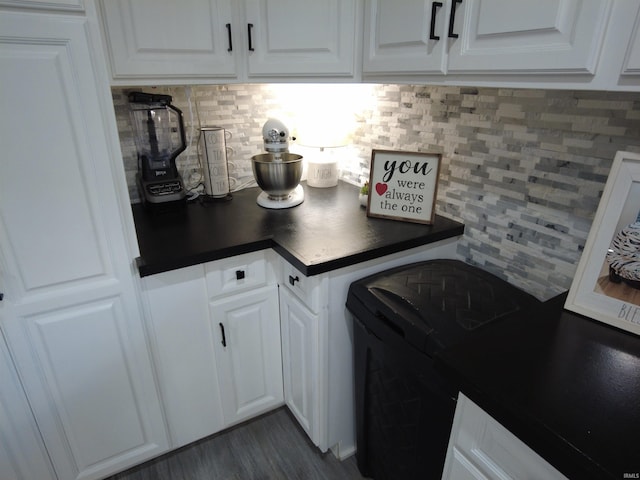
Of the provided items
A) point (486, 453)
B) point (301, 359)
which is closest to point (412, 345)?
point (486, 453)

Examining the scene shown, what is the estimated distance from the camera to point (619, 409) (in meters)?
0.72

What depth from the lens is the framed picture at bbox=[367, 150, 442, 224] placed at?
1450 mm

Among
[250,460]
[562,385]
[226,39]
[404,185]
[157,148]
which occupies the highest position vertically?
[226,39]

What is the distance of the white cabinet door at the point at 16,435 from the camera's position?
1.16m

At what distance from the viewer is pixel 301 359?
1.52 meters

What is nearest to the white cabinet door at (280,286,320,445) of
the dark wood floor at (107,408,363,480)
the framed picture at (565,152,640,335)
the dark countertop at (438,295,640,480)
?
the dark wood floor at (107,408,363,480)

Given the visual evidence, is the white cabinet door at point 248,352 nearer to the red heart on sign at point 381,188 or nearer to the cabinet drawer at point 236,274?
the cabinet drawer at point 236,274

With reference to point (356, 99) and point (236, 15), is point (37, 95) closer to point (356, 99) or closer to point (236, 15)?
point (236, 15)

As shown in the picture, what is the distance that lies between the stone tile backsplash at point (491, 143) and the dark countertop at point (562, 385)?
36 centimetres

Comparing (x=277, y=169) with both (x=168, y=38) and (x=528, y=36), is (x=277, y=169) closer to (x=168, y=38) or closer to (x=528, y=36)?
(x=168, y=38)

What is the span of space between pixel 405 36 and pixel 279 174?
0.71m

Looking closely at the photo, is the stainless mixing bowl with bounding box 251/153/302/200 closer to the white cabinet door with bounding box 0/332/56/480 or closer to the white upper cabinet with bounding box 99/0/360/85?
the white upper cabinet with bounding box 99/0/360/85

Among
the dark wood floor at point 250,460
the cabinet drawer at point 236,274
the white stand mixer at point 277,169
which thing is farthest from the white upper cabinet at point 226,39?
the dark wood floor at point 250,460

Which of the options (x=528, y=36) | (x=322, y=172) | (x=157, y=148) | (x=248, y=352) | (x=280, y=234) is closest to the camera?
(x=528, y=36)
